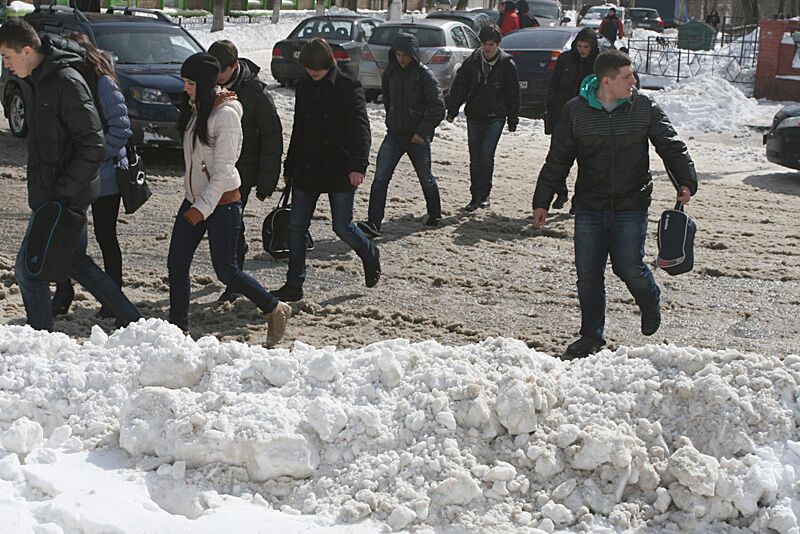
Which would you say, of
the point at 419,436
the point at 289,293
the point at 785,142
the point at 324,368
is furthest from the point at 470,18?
Result: the point at 419,436

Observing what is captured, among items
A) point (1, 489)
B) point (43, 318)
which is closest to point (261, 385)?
point (1, 489)

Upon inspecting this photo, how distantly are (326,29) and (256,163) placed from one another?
57.4ft

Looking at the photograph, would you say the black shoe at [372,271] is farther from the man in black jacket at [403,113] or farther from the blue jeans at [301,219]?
the man in black jacket at [403,113]

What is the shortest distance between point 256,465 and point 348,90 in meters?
3.85

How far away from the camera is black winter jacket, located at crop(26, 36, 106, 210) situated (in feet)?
19.2

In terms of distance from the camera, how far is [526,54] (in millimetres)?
20219

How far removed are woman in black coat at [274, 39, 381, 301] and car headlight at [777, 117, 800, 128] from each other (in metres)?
8.40

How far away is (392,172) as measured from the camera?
10.3m

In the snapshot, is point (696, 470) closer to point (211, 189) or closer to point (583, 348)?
point (583, 348)

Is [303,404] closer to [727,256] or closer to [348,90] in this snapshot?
[348,90]

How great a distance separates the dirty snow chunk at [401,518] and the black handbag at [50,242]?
2.63 meters

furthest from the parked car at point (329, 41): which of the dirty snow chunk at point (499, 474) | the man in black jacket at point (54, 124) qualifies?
the dirty snow chunk at point (499, 474)

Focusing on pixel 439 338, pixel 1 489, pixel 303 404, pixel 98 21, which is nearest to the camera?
pixel 1 489

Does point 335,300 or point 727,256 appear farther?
point 727,256
